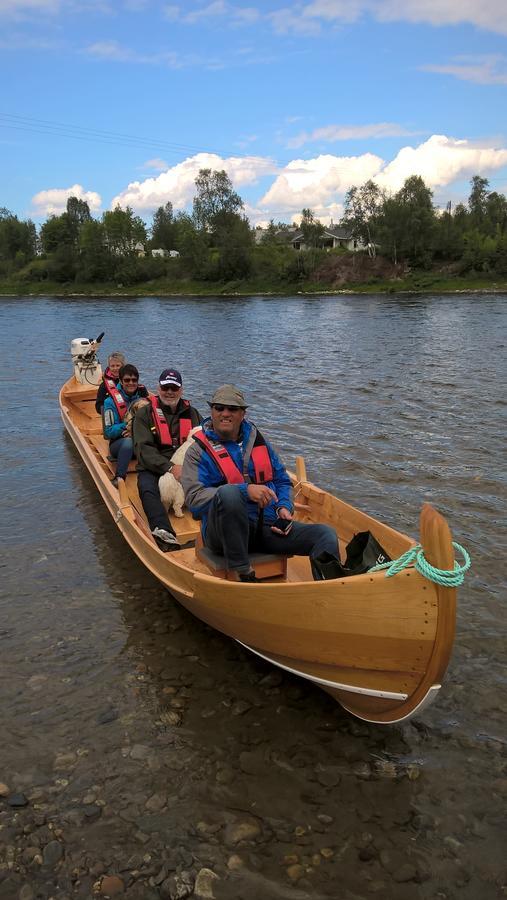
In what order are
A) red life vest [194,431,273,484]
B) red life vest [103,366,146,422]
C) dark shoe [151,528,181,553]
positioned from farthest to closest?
red life vest [103,366,146,422]
dark shoe [151,528,181,553]
red life vest [194,431,273,484]

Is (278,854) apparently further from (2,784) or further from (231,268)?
(231,268)

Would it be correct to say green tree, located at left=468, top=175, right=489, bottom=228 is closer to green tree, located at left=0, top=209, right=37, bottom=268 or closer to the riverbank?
the riverbank

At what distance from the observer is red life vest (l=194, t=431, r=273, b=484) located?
5055 millimetres

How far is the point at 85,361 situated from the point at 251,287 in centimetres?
6547

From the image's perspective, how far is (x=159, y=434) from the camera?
7.36 metres

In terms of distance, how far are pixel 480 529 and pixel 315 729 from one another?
4176 mm

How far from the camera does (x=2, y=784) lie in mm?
→ 3998

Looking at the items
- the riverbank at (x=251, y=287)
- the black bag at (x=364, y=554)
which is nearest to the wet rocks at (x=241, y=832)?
the black bag at (x=364, y=554)

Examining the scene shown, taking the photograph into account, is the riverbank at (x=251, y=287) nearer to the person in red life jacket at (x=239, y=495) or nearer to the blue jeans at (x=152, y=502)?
the blue jeans at (x=152, y=502)

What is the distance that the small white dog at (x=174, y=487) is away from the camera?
6.98 meters

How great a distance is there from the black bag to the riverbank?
6083 centimetres

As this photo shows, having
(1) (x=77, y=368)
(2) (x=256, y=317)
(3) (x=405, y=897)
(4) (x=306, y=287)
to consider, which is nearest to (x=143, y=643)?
(3) (x=405, y=897)

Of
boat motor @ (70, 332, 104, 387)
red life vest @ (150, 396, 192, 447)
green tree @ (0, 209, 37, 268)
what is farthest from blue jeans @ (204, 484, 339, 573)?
green tree @ (0, 209, 37, 268)

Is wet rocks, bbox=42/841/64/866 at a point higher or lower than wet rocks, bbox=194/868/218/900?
higher
